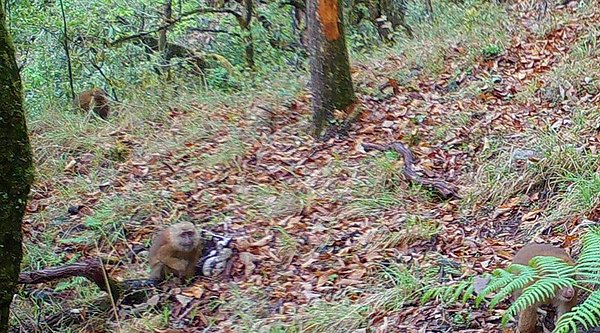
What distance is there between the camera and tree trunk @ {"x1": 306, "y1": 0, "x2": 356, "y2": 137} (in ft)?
19.0

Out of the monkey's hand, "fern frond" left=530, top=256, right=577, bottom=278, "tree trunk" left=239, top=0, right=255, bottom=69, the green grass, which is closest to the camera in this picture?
"fern frond" left=530, top=256, right=577, bottom=278

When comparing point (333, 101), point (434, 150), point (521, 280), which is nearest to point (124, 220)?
point (333, 101)

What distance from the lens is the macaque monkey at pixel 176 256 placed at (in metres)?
4.12

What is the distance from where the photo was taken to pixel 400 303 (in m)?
3.31

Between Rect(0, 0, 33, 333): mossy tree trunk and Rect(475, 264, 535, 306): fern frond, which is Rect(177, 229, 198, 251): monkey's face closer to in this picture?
Rect(0, 0, 33, 333): mossy tree trunk

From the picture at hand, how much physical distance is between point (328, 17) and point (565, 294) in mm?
3839

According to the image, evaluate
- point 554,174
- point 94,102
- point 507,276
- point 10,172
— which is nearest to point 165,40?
point 94,102

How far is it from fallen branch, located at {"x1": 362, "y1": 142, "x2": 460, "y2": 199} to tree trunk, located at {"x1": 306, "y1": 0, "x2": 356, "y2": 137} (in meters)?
0.63

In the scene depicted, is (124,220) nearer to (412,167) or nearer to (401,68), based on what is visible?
(412,167)

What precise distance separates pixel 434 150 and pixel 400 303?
7.20 feet

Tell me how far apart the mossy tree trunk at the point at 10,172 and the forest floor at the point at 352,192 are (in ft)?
4.63

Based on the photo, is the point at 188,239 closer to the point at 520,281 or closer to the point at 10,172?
the point at 10,172

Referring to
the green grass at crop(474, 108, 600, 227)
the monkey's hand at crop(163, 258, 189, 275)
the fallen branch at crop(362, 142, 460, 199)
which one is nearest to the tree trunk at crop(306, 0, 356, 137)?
the fallen branch at crop(362, 142, 460, 199)

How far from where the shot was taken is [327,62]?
582cm
